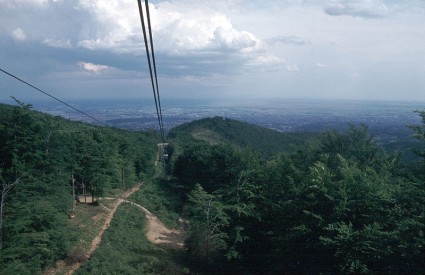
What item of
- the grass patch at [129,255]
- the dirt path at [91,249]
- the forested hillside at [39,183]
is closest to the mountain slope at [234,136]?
the dirt path at [91,249]

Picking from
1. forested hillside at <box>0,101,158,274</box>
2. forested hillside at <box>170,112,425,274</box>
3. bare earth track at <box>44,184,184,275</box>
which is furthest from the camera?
bare earth track at <box>44,184,184,275</box>

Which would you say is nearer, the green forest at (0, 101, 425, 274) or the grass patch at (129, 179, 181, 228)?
the green forest at (0, 101, 425, 274)

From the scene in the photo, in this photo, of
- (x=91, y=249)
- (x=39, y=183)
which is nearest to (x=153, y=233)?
(x=91, y=249)

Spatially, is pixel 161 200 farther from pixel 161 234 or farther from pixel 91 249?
pixel 91 249

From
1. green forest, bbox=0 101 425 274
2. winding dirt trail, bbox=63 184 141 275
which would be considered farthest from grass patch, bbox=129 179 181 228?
winding dirt trail, bbox=63 184 141 275

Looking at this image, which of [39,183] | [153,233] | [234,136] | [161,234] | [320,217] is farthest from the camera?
[234,136]

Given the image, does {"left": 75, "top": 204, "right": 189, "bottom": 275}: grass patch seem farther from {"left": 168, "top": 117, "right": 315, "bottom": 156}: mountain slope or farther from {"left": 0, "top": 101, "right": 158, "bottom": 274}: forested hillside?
{"left": 168, "top": 117, "right": 315, "bottom": 156}: mountain slope
